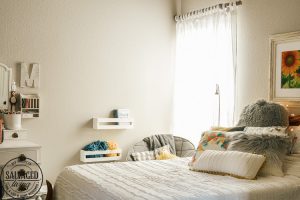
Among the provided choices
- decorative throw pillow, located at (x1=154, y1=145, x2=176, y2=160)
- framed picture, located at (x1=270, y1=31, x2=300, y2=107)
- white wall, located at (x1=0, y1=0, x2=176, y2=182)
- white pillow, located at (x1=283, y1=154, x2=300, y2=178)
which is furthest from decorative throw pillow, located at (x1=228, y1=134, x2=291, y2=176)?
white wall, located at (x1=0, y1=0, x2=176, y2=182)

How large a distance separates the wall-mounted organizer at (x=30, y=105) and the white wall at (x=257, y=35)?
2091 millimetres

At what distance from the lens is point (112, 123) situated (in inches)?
190

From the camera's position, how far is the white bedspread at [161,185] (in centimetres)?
245

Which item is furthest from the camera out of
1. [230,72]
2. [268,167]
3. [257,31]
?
[230,72]

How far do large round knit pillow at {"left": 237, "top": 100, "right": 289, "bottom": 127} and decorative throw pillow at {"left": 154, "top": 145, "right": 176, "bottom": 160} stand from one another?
1233mm

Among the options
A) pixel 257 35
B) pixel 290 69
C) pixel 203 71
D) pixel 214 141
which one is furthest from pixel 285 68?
pixel 203 71

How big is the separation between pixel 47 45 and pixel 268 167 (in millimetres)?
2618

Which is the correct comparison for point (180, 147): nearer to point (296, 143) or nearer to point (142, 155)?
point (142, 155)

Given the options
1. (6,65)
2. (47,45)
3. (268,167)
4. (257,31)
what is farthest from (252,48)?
(6,65)

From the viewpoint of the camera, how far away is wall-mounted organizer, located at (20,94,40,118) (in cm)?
420

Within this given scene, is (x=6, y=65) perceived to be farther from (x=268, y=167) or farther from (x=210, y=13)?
(x=268, y=167)

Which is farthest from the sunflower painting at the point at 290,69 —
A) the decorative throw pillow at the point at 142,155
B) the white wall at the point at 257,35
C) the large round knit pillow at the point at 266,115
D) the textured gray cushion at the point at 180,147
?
the decorative throw pillow at the point at 142,155

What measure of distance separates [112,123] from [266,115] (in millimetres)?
1958

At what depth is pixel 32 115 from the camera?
A: 14.0 ft
